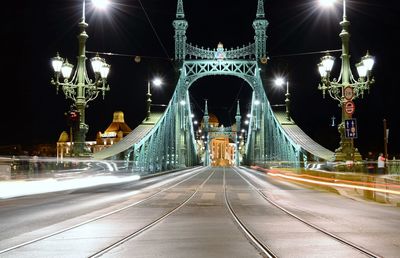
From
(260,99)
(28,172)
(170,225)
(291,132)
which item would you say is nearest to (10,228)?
(170,225)

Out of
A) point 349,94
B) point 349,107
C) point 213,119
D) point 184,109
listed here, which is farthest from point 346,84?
point 213,119

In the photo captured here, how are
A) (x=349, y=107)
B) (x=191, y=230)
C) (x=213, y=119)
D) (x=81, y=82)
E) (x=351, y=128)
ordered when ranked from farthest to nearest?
(x=213, y=119), (x=81, y=82), (x=349, y=107), (x=351, y=128), (x=191, y=230)

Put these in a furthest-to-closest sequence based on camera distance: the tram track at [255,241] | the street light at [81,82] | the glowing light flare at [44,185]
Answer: the street light at [81,82], the glowing light flare at [44,185], the tram track at [255,241]

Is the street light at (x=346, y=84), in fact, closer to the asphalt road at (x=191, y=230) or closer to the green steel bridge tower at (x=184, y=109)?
the asphalt road at (x=191, y=230)

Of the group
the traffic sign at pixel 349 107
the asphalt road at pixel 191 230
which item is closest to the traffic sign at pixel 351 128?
the traffic sign at pixel 349 107

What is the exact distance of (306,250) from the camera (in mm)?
7773

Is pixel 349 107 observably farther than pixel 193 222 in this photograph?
Yes

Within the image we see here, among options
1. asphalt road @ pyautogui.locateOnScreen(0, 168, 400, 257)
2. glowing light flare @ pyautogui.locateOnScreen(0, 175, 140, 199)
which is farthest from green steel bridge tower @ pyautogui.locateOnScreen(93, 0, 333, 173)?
asphalt road @ pyautogui.locateOnScreen(0, 168, 400, 257)

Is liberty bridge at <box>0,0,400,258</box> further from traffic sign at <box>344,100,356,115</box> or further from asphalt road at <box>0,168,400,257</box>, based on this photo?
traffic sign at <box>344,100,356,115</box>

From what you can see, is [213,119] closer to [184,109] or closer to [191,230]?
[184,109]

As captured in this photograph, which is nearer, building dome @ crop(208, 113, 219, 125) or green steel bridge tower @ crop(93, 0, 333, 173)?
green steel bridge tower @ crop(93, 0, 333, 173)

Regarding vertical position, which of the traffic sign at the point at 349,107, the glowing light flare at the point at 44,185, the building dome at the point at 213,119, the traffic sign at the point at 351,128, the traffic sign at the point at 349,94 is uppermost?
the building dome at the point at 213,119

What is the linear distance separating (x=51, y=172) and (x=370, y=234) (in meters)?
16.6

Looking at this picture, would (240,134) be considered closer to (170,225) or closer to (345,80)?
(345,80)
